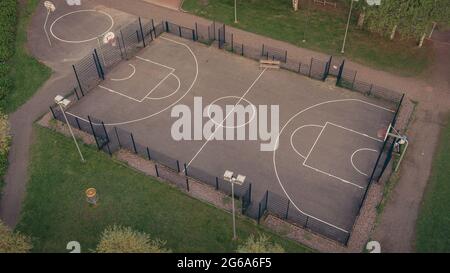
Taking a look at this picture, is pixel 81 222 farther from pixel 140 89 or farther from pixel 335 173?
pixel 335 173

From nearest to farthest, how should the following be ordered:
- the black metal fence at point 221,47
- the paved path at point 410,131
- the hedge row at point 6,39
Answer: the paved path at point 410,131 → the black metal fence at point 221,47 → the hedge row at point 6,39

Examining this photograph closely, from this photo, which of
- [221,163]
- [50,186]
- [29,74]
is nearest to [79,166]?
[50,186]

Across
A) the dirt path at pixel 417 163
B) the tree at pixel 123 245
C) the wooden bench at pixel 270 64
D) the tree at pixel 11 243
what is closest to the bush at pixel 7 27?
the tree at pixel 11 243

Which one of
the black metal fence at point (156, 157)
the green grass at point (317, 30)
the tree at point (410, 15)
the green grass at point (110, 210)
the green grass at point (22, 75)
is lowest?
the green grass at point (110, 210)

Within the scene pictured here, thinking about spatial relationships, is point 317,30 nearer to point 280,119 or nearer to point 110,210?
point 280,119

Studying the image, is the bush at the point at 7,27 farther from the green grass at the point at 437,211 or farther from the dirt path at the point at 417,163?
the green grass at the point at 437,211

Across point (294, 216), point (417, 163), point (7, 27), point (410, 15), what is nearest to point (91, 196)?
point (294, 216)
